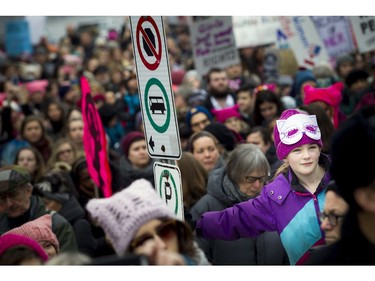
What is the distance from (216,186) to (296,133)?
1.33m

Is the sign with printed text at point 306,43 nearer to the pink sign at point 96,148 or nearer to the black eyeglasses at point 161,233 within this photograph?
the pink sign at point 96,148

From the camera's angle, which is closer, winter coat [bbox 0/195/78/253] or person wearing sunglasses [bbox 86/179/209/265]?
person wearing sunglasses [bbox 86/179/209/265]

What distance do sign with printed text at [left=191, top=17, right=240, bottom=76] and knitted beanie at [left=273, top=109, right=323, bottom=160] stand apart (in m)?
8.44

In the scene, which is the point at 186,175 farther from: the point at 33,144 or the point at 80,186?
the point at 33,144

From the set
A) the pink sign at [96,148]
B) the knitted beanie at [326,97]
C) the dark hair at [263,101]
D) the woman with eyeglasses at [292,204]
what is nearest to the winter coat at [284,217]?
the woman with eyeglasses at [292,204]

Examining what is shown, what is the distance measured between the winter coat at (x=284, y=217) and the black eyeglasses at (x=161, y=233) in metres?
1.67

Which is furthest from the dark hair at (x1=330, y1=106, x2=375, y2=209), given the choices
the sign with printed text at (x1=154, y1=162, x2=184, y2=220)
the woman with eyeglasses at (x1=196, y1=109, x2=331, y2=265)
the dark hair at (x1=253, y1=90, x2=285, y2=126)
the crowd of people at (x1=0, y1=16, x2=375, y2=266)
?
the dark hair at (x1=253, y1=90, x2=285, y2=126)

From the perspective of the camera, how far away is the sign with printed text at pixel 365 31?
12836mm

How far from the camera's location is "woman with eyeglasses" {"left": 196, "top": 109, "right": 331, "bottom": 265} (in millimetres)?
5445

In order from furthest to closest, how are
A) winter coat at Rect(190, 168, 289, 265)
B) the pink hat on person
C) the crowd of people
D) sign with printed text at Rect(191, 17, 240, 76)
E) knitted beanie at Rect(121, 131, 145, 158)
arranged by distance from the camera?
the pink hat on person < sign with printed text at Rect(191, 17, 240, 76) < knitted beanie at Rect(121, 131, 145, 158) < winter coat at Rect(190, 168, 289, 265) < the crowd of people

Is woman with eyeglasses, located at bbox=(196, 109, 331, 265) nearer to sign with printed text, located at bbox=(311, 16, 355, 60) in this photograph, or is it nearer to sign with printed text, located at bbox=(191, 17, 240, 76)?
sign with printed text, located at bbox=(191, 17, 240, 76)

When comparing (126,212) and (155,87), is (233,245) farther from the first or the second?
(126,212)

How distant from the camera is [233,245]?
22.3 feet

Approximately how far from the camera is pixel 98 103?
49.7 ft
